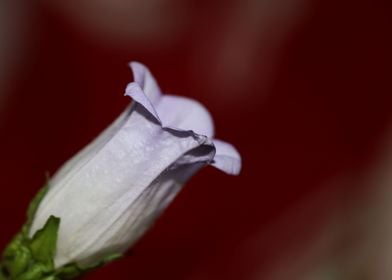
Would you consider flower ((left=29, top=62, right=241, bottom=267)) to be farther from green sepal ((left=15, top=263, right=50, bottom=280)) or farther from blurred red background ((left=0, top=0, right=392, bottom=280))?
blurred red background ((left=0, top=0, right=392, bottom=280))

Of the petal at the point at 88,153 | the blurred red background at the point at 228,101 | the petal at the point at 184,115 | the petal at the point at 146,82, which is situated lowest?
the blurred red background at the point at 228,101

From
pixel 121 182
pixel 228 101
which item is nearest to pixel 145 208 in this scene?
pixel 121 182

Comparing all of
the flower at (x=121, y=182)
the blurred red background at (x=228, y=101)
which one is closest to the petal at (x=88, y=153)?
the flower at (x=121, y=182)

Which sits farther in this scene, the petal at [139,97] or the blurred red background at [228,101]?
the blurred red background at [228,101]

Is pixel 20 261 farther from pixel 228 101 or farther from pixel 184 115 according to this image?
pixel 228 101

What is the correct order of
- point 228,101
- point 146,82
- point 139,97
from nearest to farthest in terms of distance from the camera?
point 139,97
point 146,82
point 228,101

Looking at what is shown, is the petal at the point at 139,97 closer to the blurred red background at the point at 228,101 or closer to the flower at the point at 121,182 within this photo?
the flower at the point at 121,182

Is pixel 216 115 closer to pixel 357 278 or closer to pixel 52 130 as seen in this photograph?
pixel 52 130
